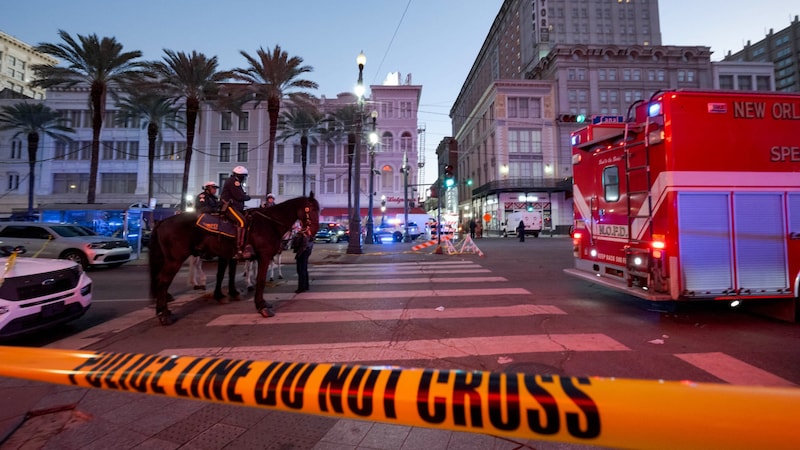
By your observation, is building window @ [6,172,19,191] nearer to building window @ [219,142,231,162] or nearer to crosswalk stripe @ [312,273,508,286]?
Result: building window @ [219,142,231,162]

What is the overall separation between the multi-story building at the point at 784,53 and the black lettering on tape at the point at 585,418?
13557cm

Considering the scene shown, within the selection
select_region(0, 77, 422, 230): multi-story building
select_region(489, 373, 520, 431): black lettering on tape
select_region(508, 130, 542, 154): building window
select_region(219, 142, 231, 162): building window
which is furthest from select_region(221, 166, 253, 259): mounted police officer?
select_region(508, 130, 542, 154): building window

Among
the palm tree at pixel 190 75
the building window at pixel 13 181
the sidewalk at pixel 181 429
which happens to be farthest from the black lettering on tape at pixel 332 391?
the building window at pixel 13 181

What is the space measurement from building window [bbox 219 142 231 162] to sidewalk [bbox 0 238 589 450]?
46.0 meters

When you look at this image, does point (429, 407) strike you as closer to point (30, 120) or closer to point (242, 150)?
point (242, 150)

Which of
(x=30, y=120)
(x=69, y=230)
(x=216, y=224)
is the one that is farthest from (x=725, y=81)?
(x=30, y=120)

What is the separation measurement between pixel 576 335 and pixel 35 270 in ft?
24.0

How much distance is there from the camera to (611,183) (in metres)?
6.53

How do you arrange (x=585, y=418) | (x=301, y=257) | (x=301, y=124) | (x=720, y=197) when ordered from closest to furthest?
(x=585, y=418), (x=720, y=197), (x=301, y=257), (x=301, y=124)

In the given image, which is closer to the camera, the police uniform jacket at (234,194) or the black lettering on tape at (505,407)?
the black lettering on tape at (505,407)

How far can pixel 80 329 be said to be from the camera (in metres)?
5.59

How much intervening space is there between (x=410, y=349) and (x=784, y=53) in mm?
149934

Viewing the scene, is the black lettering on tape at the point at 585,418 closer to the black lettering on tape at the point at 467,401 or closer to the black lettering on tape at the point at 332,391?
the black lettering on tape at the point at 467,401

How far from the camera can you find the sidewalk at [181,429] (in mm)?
2637
